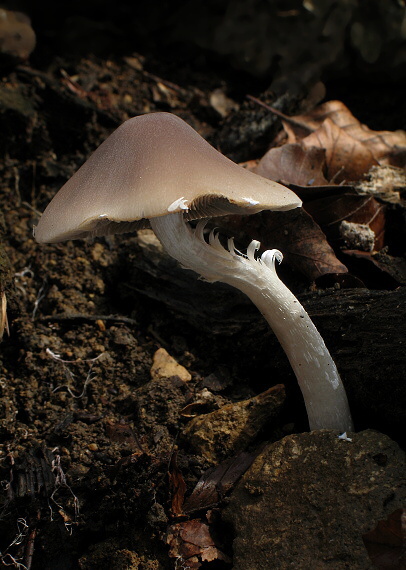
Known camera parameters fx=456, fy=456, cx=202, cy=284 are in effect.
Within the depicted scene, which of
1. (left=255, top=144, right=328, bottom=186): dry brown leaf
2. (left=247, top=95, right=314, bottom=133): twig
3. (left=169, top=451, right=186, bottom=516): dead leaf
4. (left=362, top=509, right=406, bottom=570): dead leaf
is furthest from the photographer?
(left=247, top=95, right=314, bottom=133): twig

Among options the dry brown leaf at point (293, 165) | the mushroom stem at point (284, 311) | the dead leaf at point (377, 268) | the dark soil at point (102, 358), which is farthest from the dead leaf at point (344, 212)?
the mushroom stem at point (284, 311)

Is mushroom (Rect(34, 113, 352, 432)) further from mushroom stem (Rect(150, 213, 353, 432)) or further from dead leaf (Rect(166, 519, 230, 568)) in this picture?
dead leaf (Rect(166, 519, 230, 568))

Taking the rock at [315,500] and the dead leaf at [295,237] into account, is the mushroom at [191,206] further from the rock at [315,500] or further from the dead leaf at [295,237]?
the dead leaf at [295,237]

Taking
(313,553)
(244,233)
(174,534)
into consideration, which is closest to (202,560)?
(174,534)

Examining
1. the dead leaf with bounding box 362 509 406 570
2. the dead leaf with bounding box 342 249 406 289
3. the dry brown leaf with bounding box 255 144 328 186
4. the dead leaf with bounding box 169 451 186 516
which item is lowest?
the dead leaf with bounding box 169 451 186 516

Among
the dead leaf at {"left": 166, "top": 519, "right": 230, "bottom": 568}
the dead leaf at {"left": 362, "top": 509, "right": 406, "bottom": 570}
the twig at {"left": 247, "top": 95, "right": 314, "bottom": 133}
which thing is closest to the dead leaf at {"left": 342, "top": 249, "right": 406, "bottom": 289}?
the dead leaf at {"left": 362, "top": 509, "right": 406, "bottom": 570}

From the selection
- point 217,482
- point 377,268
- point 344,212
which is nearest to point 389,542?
point 217,482
